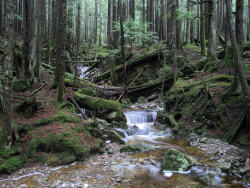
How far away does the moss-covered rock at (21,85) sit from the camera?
10930 millimetres

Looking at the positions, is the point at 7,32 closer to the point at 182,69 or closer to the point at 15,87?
the point at 15,87

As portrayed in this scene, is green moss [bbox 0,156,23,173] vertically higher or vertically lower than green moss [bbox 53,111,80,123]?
lower

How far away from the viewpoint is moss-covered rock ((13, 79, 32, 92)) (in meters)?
10.9

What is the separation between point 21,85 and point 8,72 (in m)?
5.45

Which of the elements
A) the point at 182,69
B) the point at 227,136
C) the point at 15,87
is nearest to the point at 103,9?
the point at 182,69

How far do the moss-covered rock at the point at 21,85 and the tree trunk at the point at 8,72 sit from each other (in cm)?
507

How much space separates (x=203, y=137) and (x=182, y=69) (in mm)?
7959

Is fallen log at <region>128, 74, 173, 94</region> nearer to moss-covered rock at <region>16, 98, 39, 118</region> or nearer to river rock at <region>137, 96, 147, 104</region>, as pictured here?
river rock at <region>137, 96, 147, 104</region>

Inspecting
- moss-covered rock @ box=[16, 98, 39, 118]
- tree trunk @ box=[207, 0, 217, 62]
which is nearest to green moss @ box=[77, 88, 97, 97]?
moss-covered rock @ box=[16, 98, 39, 118]

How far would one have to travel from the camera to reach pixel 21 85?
11.1m

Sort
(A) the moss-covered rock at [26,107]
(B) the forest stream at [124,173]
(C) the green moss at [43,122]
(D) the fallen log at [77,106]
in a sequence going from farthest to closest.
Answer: (D) the fallen log at [77,106]
(A) the moss-covered rock at [26,107]
(C) the green moss at [43,122]
(B) the forest stream at [124,173]

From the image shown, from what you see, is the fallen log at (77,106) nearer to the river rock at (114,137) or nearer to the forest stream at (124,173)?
the river rock at (114,137)

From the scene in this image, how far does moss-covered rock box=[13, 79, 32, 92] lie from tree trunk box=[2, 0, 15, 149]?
5.07m

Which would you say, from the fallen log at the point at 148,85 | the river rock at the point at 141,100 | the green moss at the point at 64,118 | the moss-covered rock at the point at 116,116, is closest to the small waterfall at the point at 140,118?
the moss-covered rock at the point at 116,116
